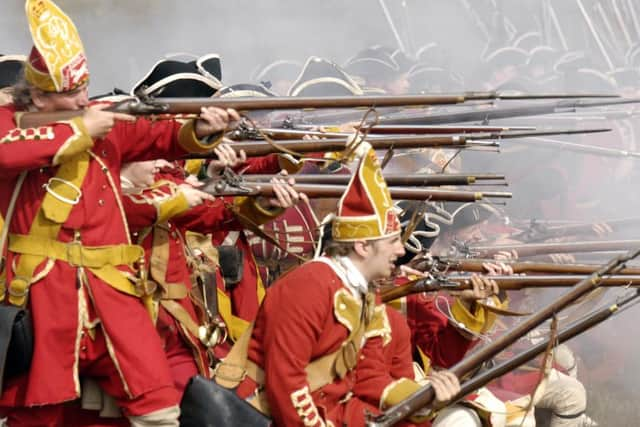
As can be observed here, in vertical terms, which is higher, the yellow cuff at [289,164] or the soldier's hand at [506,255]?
the yellow cuff at [289,164]

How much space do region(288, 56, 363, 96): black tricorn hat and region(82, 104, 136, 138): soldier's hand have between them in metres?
3.81

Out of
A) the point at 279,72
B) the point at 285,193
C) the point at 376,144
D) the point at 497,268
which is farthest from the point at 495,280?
the point at 279,72

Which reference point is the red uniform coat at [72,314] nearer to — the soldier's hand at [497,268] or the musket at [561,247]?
the soldier's hand at [497,268]

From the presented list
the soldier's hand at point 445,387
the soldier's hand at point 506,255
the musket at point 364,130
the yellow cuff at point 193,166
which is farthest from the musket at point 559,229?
the soldier's hand at point 445,387

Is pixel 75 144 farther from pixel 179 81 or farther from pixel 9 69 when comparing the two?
pixel 179 81

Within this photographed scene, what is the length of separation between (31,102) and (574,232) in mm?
4275

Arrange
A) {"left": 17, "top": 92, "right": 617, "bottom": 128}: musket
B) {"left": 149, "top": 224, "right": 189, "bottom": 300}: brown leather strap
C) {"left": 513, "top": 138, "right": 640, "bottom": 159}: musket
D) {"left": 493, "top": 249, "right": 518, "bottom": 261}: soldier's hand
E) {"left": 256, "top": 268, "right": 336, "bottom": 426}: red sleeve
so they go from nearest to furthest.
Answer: {"left": 17, "top": 92, "right": 617, "bottom": 128}: musket < {"left": 256, "top": 268, "right": 336, "bottom": 426}: red sleeve < {"left": 149, "top": 224, "right": 189, "bottom": 300}: brown leather strap < {"left": 493, "top": 249, "right": 518, "bottom": 261}: soldier's hand < {"left": 513, "top": 138, "right": 640, "bottom": 159}: musket

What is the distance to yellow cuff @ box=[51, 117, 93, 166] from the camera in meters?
4.17

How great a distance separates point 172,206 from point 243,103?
59 cm

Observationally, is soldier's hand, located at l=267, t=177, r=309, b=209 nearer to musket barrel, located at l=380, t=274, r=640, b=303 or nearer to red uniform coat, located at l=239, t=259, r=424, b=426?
red uniform coat, located at l=239, t=259, r=424, b=426

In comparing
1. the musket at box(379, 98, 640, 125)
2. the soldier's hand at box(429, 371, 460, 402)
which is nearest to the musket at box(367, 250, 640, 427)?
the soldier's hand at box(429, 371, 460, 402)

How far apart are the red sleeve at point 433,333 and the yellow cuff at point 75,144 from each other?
220cm

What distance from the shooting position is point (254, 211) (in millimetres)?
5320

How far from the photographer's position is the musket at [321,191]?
5.02 metres
